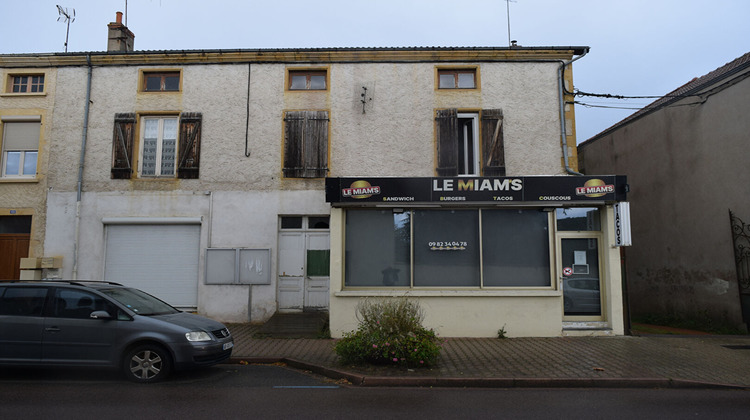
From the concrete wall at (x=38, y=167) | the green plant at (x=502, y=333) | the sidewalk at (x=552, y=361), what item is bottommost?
the sidewalk at (x=552, y=361)

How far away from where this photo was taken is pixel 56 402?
609 cm

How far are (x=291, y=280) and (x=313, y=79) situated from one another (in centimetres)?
545

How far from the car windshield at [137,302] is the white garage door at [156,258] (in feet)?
15.5

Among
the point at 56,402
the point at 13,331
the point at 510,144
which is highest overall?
the point at 510,144

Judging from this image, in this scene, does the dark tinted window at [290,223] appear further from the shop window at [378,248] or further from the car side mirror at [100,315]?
the car side mirror at [100,315]

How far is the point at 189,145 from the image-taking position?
1323 centimetres

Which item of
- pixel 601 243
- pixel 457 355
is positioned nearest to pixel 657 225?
pixel 601 243

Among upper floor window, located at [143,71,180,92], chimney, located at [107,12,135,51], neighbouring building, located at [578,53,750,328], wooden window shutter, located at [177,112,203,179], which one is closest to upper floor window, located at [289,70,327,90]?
wooden window shutter, located at [177,112,203,179]

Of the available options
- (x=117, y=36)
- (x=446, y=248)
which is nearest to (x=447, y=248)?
(x=446, y=248)

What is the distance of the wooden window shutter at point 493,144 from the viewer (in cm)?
1291

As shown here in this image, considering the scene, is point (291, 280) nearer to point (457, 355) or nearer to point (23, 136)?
point (457, 355)

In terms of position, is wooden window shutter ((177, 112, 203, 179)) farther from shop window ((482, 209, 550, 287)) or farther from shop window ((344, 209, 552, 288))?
shop window ((482, 209, 550, 287))

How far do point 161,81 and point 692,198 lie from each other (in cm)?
1500

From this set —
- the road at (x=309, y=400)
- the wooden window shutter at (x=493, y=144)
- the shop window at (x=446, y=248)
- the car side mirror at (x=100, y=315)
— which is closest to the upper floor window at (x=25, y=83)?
the road at (x=309, y=400)
